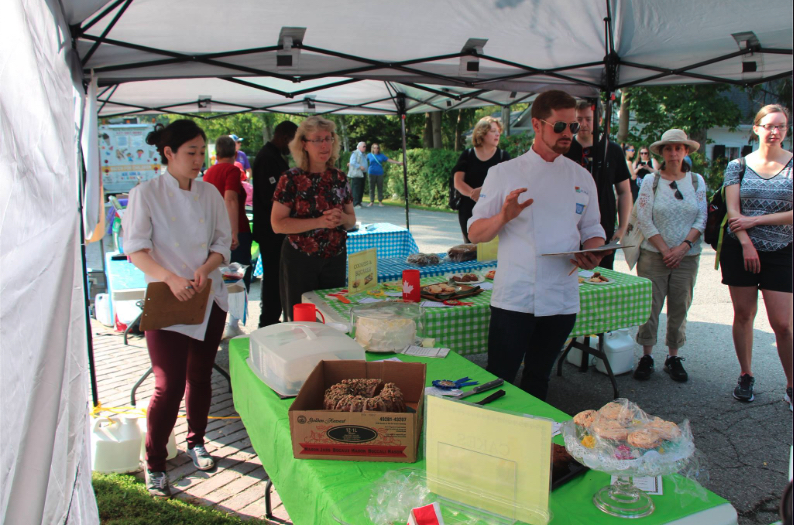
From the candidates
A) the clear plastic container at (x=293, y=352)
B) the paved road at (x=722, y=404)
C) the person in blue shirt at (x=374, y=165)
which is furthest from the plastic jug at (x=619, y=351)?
the person in blue shirt at (x=374, y=165)

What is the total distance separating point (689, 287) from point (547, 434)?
3414 millimetres

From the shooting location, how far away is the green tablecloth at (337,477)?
1.30 metres

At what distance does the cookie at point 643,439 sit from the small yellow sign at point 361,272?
6.84ft

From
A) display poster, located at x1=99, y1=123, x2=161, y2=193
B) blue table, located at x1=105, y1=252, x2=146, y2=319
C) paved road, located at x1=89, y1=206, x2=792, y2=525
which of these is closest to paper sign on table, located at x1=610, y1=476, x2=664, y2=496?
paved road, located at x1=89, y1=206, x2=792, y2=525

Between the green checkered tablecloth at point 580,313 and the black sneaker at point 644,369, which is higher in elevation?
the green checkered tablecloth at point 580,313

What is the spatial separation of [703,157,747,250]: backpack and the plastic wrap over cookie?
279 cm

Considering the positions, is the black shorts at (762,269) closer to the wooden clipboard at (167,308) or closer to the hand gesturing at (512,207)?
the hand gesturing at (512,207)

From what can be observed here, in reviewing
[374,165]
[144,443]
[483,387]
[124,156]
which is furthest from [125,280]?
[374,165]

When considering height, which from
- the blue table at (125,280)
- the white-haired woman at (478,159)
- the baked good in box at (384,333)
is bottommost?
the blue table at (125,280)

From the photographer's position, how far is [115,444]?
289 cm

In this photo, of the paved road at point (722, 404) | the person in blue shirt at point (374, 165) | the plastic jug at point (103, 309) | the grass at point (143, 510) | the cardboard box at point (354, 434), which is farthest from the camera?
the person in blue shirt at point (374, 165)

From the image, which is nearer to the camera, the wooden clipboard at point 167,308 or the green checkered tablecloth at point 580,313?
the wooden clipboard at point 167,308

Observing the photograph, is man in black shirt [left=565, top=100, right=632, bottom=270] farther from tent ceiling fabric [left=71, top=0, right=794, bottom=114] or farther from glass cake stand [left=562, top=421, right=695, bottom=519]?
glass cake stand [left=562, top=421, right=695, bottom=519]

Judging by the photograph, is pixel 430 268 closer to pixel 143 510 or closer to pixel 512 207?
pixel 512 207
